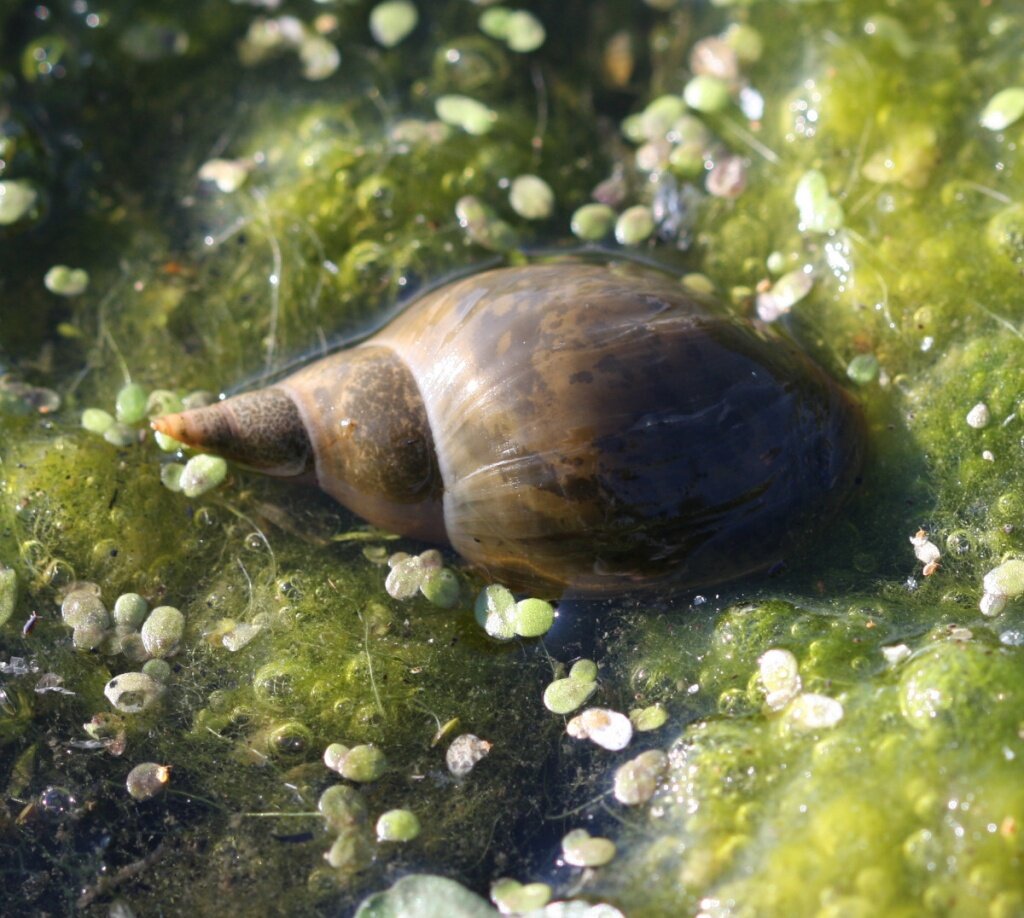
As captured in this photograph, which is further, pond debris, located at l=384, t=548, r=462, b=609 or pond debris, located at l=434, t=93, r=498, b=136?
pond debris, located at l=434, t=93, r=498, b=136

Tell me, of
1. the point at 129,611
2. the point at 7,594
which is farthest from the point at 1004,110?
the point at 7,594

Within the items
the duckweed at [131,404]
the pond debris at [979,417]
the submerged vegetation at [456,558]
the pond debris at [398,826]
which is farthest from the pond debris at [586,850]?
the duckweed at [131,404]

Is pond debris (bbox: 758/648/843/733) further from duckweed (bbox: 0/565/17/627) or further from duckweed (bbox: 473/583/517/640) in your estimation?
duckweed (bbox: 0/565/17/627)

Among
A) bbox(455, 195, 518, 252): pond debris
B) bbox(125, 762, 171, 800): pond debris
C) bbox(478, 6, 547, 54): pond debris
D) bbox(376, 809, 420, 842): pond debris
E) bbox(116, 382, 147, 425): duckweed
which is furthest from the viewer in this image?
bbox(478, 6, 547, 54): pond debris

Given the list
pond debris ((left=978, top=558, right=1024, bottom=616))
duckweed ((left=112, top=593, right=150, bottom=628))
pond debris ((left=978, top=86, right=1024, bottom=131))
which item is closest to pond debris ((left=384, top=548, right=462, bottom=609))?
duckweed ((left=112, top=593, right=150, bottom=628))

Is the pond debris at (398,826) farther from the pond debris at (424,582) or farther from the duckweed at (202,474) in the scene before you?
the duckweed at (202,474)
